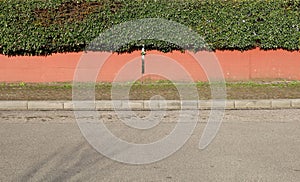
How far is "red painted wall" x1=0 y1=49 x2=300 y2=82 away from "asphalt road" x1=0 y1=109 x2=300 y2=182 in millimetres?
4063

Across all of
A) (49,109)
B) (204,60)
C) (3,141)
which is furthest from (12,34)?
(3,141)

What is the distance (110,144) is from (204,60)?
6.27m

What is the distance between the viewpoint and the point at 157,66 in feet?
37.4

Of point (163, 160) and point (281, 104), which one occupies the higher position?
point (281, 104)

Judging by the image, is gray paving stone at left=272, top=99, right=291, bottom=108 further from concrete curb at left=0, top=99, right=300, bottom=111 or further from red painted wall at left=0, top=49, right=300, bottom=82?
red painted wall at left=0, top=49, right=300, bottom=82

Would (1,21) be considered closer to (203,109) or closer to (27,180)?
(203,109)

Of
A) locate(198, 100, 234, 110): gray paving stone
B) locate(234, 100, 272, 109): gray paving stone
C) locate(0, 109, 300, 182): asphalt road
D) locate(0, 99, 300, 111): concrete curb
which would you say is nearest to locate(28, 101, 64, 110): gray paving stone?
locate(0, 99, 300, 111): concrete curb

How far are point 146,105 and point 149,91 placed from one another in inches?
56.1

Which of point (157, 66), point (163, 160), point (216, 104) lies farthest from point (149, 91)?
point (163, 160)

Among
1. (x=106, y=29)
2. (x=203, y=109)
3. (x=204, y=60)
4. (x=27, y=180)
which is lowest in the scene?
(x=27, y=180)

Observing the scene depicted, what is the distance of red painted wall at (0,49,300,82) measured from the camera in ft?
36.8

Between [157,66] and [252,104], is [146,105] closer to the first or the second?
[252,104]

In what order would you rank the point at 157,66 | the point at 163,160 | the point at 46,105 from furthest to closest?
the point at 157,66, the point at 46,105, the point at 163,160

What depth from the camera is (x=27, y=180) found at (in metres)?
4.20
